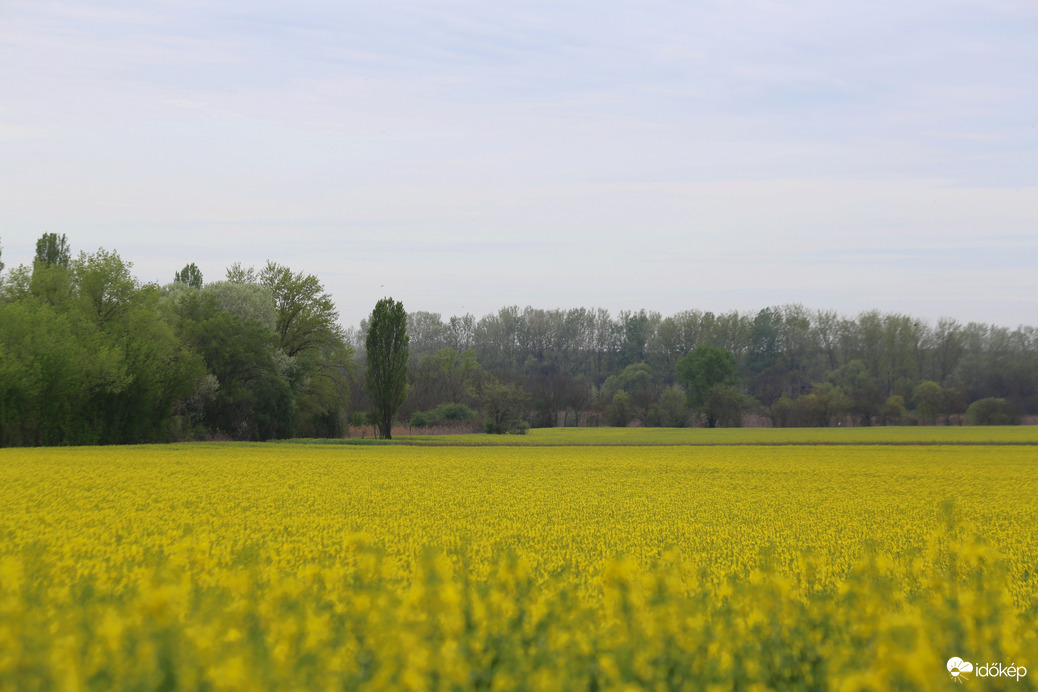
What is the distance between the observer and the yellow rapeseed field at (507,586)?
4973 millimetres

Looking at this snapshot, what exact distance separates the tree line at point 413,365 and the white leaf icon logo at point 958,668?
44948mm

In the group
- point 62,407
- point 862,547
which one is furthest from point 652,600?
point 62,407

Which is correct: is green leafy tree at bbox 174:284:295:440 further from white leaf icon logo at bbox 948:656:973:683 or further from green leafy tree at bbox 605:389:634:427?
white leaf icon logo at bbox 948:656:973:683

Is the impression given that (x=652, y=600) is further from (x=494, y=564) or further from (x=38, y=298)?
(x=38, y=298)

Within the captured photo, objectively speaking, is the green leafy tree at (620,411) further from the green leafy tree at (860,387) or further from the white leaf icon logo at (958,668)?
the white leaf icon logo at (958,668)

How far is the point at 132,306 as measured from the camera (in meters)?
50.8

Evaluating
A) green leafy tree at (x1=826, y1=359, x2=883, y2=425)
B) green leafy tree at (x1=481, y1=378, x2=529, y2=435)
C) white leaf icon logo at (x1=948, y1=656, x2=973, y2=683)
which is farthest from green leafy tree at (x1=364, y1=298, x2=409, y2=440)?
green leafy tree at (x1=826, y1=359, x2=883, y2=425)

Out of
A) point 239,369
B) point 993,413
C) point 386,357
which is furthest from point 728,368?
point 239,369

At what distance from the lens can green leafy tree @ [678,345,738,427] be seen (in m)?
94.4

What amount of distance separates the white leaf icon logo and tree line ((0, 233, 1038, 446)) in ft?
147

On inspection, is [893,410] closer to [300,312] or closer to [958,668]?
[300,312]

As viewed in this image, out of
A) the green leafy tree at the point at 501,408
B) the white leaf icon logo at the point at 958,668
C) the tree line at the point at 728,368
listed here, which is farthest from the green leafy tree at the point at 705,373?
the white leaf icon logo at the point at 958,668

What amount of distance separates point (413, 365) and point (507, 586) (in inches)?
3801

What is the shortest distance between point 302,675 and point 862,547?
31.6 ft
